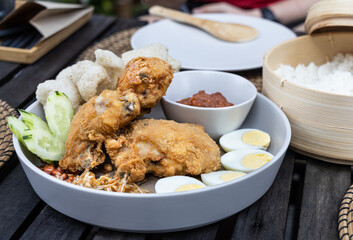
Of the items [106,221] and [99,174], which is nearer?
[106,221]

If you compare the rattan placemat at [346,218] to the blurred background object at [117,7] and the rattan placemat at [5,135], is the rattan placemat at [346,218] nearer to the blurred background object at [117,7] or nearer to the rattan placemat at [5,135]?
the rattan placemat at [5,135]

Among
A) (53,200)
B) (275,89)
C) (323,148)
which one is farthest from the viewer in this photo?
(275,89)

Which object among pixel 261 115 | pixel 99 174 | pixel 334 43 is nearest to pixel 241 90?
pixel 261 115

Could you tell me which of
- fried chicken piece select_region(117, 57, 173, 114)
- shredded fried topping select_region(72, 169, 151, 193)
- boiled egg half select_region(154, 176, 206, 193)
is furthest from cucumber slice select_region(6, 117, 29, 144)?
boiled egg half select_region(154, 176, 206, 193)

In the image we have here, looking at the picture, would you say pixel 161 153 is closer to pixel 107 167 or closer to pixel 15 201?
pixel 107 167

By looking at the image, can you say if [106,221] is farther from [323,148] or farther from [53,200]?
[323,148]

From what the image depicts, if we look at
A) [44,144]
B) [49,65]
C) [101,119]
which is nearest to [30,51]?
[49,65]

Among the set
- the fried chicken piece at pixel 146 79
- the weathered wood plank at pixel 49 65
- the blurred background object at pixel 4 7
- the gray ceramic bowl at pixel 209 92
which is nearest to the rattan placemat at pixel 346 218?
the gray ceramic bowl at pixel 209 92
